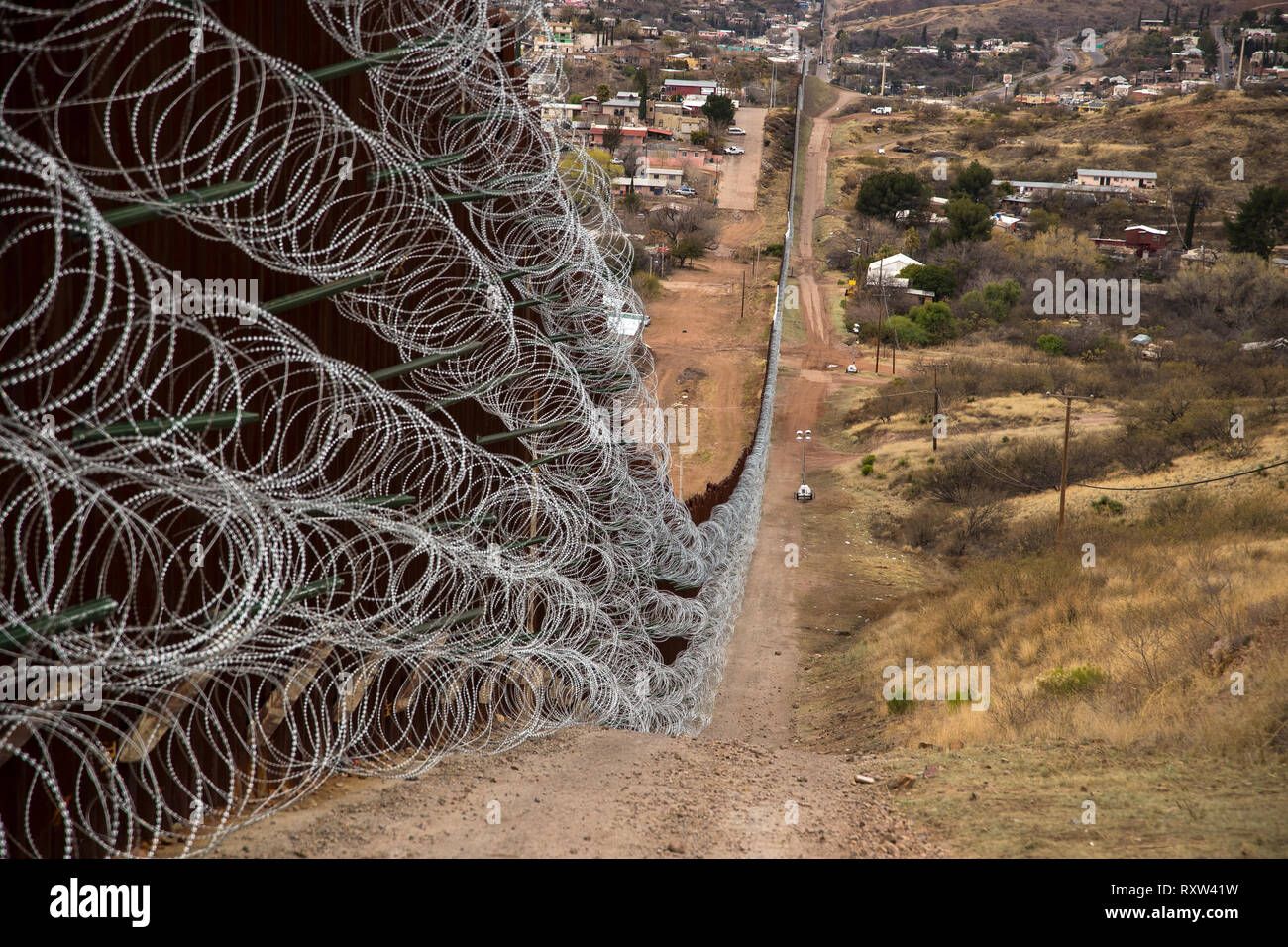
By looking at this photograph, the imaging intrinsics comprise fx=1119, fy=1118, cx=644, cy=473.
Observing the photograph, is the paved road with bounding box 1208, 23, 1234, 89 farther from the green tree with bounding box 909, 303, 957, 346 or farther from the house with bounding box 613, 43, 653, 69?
the green tree with bounding box 909, 303, 957, 346

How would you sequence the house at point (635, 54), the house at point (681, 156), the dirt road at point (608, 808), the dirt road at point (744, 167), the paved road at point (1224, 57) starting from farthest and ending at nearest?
1. the house at point (635, 54)
2. the paved road at point (1224, 57)
3. the house at point (681, 156)
4. the dirt road at point (744, 167)
5. the dirt road at point (608, 808)

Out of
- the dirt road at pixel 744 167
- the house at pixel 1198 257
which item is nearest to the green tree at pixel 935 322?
the house at pixel 1198 257

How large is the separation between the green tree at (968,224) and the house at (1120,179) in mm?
20013

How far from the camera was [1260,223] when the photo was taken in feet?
194

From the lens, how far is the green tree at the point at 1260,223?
193ft

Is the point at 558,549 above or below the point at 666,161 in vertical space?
below

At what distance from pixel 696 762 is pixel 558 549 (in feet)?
5.86

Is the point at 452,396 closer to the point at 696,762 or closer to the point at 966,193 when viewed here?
the point at 696,762

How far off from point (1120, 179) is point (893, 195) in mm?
19484

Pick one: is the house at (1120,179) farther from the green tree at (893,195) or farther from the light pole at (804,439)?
the light pole at (804,439)

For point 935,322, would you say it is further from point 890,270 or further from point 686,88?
point 686,88
